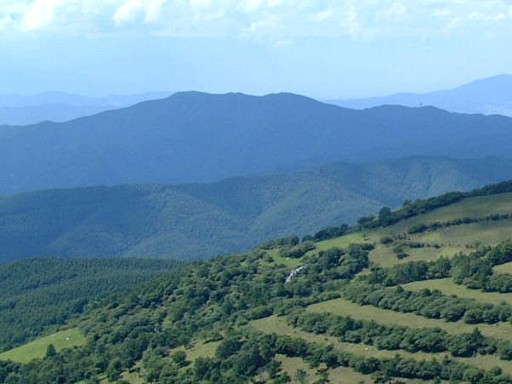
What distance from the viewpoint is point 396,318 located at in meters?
85.9

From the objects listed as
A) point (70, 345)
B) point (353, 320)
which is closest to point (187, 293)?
point (70, 345)

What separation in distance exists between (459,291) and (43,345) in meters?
52.7

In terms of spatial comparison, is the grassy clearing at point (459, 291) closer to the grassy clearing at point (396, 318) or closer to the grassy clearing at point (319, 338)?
the grassy clearing at point (396, 318)

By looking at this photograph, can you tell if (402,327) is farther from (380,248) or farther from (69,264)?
(69,264)

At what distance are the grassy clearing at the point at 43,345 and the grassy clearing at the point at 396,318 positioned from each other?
33.2 metres

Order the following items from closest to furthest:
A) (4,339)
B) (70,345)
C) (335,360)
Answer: (335,360) → (70,345) → (4,339)

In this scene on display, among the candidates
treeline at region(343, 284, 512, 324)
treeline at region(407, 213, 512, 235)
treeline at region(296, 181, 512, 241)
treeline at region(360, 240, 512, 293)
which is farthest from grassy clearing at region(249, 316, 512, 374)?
treeline at region(296, 181, 512, 241)

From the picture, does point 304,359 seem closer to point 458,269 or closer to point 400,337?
point 400,337

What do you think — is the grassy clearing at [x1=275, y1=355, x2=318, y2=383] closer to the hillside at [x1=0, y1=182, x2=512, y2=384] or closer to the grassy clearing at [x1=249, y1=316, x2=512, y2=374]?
the hillside at [x1=0, y1=182, x2=512, y2=384]

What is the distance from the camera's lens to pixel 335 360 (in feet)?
257

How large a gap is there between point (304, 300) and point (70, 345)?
30991mm

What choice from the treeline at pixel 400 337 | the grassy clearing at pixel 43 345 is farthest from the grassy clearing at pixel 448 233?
the grassy clearing at pixel 43 345

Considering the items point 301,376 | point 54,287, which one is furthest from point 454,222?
point 54,287

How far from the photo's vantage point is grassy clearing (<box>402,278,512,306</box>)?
84.4 meters
